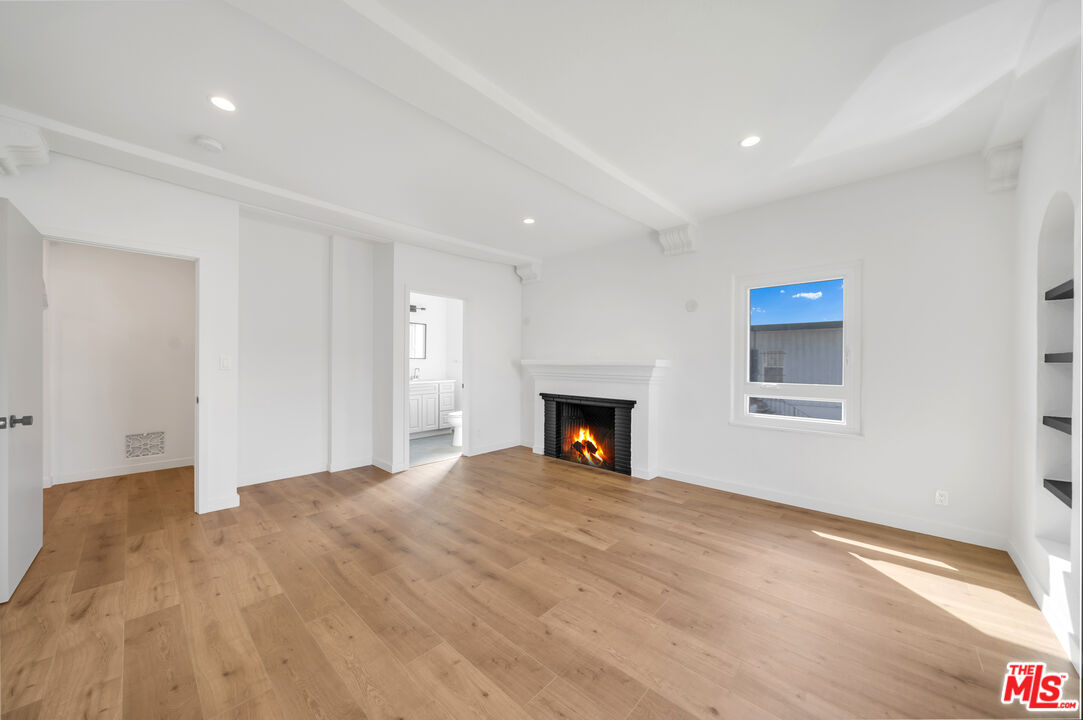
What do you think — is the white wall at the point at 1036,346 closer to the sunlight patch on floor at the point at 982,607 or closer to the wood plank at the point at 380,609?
the sunlight patch on floor at the point at 982,607

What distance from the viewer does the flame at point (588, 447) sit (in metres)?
4.74

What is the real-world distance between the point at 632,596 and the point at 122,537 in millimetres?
3456

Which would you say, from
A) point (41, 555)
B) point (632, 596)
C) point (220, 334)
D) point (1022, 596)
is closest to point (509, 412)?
point (220, 334)

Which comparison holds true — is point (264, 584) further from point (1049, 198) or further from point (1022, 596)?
point (1049, 198)

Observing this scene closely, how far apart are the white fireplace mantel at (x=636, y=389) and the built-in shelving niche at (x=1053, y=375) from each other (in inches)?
97.2

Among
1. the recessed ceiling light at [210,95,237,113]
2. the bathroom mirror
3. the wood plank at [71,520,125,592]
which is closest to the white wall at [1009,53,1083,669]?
the recessed ceiling light at [210,95,237,113]

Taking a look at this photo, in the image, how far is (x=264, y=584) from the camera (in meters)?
2.25

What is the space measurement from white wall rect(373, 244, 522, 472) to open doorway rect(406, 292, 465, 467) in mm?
615

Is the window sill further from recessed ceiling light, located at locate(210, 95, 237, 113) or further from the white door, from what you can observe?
the white door

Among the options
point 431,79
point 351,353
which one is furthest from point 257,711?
point 351,353

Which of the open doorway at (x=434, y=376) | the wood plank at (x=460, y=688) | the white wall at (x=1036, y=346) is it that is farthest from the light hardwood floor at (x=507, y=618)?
the open doorway at (x=434, y=376)

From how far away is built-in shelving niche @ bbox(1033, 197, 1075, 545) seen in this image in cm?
204

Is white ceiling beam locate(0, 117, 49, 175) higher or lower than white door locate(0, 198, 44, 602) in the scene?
higher

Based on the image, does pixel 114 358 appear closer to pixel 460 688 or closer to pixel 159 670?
pixel 159 670
